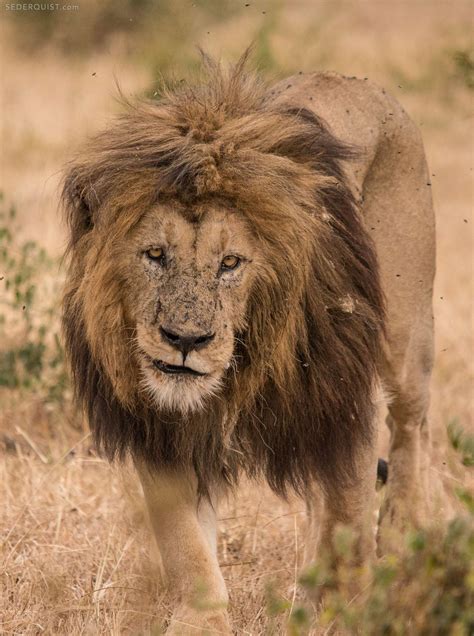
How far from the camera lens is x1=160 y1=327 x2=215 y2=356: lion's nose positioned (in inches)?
132

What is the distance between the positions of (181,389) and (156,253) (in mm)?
374

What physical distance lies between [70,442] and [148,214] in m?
2.70

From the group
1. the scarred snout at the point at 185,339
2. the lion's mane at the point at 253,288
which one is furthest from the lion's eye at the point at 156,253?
the scarred snout at the point at 185,339

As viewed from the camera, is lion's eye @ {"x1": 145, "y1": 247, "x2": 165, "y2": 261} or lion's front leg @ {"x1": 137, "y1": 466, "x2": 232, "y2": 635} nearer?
lion's eye @ {"x1": 145, "y1": 247, "x2": 165, "y2": 261}

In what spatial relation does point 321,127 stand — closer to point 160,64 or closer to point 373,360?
point 373,360

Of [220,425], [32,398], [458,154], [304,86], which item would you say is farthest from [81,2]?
[220,425]

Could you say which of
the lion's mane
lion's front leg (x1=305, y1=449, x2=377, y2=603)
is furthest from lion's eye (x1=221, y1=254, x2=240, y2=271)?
lion's front leg (x1=305, y1=449, x2=377, y2=603)

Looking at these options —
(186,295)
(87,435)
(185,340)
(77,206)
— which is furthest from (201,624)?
(87,435)

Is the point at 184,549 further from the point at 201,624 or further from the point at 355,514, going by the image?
the point at 355,514

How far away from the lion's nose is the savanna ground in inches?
27.4

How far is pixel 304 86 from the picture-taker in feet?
15.7

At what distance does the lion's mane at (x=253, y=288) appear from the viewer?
3580mm

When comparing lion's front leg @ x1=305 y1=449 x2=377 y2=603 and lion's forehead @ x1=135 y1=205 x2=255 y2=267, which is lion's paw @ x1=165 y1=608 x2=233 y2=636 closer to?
lion's front leg @ x1=305 y1=449 x2=377 y2=603

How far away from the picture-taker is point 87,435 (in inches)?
203
